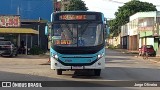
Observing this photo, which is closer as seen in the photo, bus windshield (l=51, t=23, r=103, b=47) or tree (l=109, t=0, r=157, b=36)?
bus windshield (l=51, t=23, r=103, b=47)

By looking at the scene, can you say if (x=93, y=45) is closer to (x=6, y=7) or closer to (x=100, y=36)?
(x=100, y=36)

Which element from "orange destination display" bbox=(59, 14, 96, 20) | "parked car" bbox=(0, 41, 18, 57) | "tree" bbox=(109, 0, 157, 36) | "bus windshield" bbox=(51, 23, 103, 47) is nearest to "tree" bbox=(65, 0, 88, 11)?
"tree" bbox=(109, 0, 157, 36)

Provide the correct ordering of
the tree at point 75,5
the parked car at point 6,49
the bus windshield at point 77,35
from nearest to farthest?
the bus windshield at point 77,35, the parked car at point 6,49, the tree at point 75,5

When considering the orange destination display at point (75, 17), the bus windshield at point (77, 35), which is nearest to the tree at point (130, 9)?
the orange destination display at point (75, 17)

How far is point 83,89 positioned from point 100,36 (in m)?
5.87

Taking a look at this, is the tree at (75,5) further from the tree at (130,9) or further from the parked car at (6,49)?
the parked car at (6,49)

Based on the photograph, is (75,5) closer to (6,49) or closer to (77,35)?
(6,49)

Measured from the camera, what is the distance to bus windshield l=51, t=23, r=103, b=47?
2156 cm

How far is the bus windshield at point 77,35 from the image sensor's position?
21562 millimetres

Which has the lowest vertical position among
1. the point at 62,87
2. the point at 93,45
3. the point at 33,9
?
the point at 62,87

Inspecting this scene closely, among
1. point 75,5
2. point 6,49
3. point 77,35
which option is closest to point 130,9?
point 75,5

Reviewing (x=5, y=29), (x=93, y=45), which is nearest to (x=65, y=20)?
(x=93, y=45)

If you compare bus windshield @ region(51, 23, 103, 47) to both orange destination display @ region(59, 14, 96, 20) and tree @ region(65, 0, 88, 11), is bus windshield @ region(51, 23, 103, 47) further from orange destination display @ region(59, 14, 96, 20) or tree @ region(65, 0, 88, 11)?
tree @ region(65, 0, 88, 11)

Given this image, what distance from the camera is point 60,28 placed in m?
21.8
